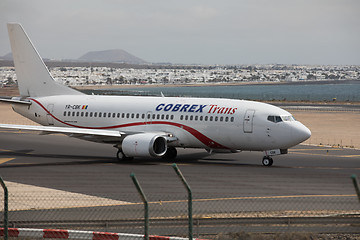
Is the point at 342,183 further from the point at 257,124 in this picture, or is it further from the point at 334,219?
the point at 334,219

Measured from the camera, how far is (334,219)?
17703 mm

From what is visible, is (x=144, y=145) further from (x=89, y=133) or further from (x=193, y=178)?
(x=193, y=178)

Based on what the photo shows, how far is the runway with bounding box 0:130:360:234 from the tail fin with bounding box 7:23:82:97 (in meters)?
4.43

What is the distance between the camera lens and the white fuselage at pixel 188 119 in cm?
3606

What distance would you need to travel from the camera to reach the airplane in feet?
119

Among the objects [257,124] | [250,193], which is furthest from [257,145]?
[250,193]

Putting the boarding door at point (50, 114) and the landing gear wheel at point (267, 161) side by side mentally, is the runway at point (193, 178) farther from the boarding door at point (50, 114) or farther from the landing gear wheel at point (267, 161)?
the boarding door at point (50, 114)

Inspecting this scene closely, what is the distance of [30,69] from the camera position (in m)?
46.2

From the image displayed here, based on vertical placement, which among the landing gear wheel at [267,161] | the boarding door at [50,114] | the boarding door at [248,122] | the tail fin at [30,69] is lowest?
the landing gear wheel at [267,161]

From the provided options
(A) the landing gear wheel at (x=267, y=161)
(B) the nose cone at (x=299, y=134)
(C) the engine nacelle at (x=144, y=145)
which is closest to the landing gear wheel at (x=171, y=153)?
(C) the engine nacelle at (x=144, y=145)

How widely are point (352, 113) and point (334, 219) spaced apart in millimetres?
72909

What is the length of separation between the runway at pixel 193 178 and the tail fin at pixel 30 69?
14.5 feet

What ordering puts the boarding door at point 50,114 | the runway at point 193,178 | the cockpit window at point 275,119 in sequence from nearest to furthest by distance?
the runway at point 193,178 → the cockpit window at point 275,119 → the boarding door at point 50,114

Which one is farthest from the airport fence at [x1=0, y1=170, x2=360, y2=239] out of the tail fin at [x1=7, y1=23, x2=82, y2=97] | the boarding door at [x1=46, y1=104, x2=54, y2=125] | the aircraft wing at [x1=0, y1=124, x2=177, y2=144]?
the tail fin at [x1=7, y1=23, x2=82, y2=97]
